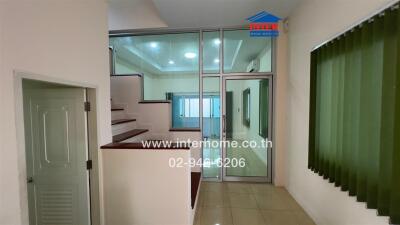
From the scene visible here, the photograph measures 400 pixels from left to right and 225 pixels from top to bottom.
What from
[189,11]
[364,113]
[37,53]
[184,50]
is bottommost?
[364,113]

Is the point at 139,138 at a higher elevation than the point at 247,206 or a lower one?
higher

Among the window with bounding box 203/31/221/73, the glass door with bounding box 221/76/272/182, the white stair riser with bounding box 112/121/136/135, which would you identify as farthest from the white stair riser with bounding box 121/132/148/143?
the window with bounding box 203/31/221/73

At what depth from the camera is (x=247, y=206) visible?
2869mm

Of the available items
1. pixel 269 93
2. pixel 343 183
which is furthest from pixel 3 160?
pixel 269 93

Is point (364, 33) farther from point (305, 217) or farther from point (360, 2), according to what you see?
point (305, 217)

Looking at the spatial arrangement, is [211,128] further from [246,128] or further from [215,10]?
[215,10]

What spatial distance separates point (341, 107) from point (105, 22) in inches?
107

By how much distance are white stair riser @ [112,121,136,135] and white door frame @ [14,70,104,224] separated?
2.40 feet

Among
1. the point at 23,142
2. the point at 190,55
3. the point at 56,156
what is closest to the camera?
the point at 23,142

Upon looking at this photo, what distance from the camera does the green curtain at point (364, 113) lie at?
1287mm

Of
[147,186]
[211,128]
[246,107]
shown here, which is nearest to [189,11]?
[246,107]

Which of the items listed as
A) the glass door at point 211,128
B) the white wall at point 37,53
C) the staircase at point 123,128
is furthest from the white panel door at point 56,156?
the glass door at point 211,128

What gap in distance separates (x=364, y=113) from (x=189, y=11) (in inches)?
102

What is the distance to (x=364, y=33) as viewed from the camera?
1528mm
